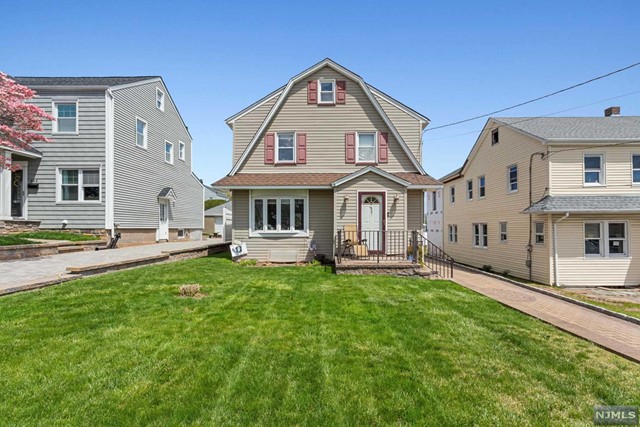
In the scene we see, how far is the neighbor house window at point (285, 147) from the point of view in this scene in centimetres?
1477

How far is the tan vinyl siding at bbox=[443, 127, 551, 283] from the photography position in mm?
14391

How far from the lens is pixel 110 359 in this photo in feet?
13.6

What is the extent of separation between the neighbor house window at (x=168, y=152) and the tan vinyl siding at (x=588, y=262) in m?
22.1

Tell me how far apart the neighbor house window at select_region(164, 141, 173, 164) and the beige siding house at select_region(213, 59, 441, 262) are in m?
8.57

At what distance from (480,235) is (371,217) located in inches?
391

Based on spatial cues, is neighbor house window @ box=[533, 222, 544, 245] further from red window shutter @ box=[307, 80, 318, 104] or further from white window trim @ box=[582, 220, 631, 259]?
red window shutter @ box=[307, 80, 318, 104]

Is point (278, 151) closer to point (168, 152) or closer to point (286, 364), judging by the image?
point (168, 152)

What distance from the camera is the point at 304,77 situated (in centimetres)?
1475

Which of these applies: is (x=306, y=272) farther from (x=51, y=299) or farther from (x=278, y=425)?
(x=278, y=425)

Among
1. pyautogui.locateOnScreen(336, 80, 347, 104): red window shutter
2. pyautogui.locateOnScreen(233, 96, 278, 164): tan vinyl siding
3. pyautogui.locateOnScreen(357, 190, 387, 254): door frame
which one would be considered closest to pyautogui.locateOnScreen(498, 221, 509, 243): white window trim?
pyautogui.locateOnScreen(357, 190, 387, 254): door frame

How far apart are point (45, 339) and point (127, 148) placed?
15.0m

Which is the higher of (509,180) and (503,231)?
(509,180)

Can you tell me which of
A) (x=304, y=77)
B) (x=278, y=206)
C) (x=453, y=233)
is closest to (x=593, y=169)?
(x=453, y=233)

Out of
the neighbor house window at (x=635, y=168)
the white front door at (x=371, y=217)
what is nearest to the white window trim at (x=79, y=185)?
the white front door at (x=371, y=217)
